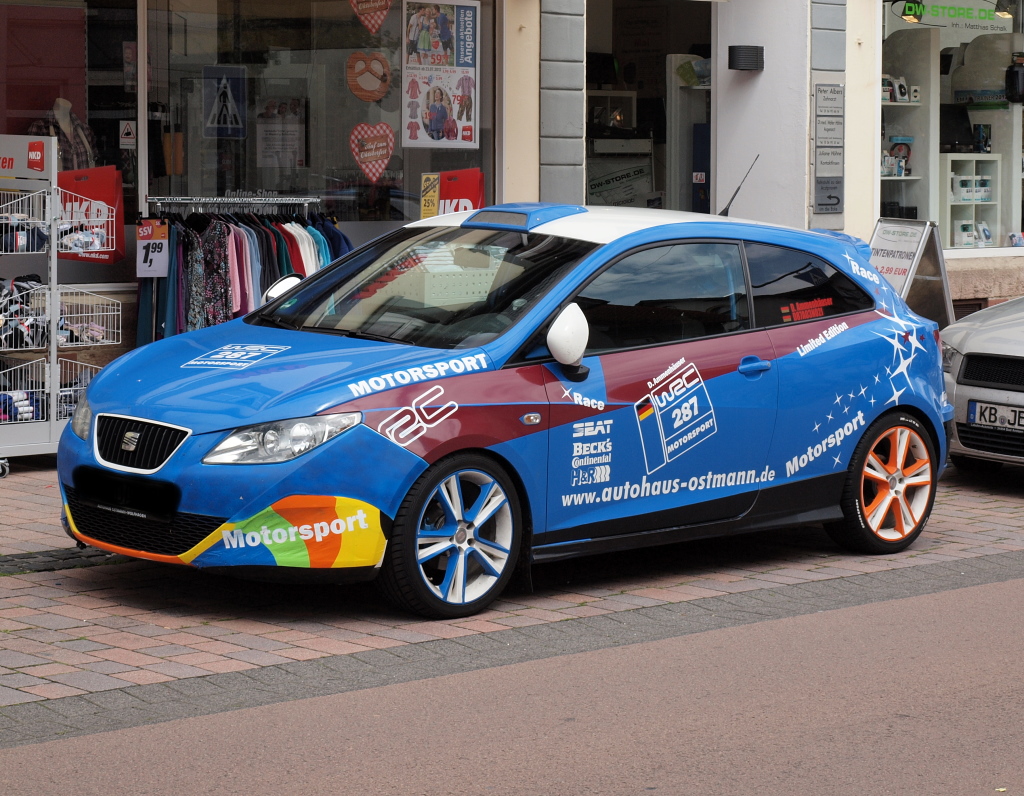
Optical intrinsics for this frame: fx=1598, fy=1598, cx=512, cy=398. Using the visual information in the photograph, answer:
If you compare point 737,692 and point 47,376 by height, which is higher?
point 47,376

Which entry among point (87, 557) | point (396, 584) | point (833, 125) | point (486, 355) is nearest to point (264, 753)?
point (396, 584)

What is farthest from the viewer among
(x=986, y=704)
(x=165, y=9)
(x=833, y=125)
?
(x=833, y=125)

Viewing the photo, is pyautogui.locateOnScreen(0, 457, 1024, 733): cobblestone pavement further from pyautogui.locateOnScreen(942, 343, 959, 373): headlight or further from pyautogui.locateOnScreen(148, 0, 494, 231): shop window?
pyautogui.locateOnScreen(148, 0, 494, 231): shop window

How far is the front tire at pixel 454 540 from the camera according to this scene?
6105 mm

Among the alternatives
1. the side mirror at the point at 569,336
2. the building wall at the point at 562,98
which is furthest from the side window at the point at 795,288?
the building wall at the point at 562,98

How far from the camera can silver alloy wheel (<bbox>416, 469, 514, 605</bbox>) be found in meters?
6.20

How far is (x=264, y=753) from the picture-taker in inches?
185

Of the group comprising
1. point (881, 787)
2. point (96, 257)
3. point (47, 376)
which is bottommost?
point (881, 787)

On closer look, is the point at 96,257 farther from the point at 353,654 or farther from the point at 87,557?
the point at 353,654

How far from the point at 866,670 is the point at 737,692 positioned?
599 millimetres

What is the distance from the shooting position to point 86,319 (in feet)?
33.8

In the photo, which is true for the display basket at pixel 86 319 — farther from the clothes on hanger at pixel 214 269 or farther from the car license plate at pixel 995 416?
the car license plate at pixel 995 416

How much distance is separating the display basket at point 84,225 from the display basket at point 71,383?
0.72 m

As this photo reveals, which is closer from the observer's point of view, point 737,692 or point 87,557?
point 737,692
